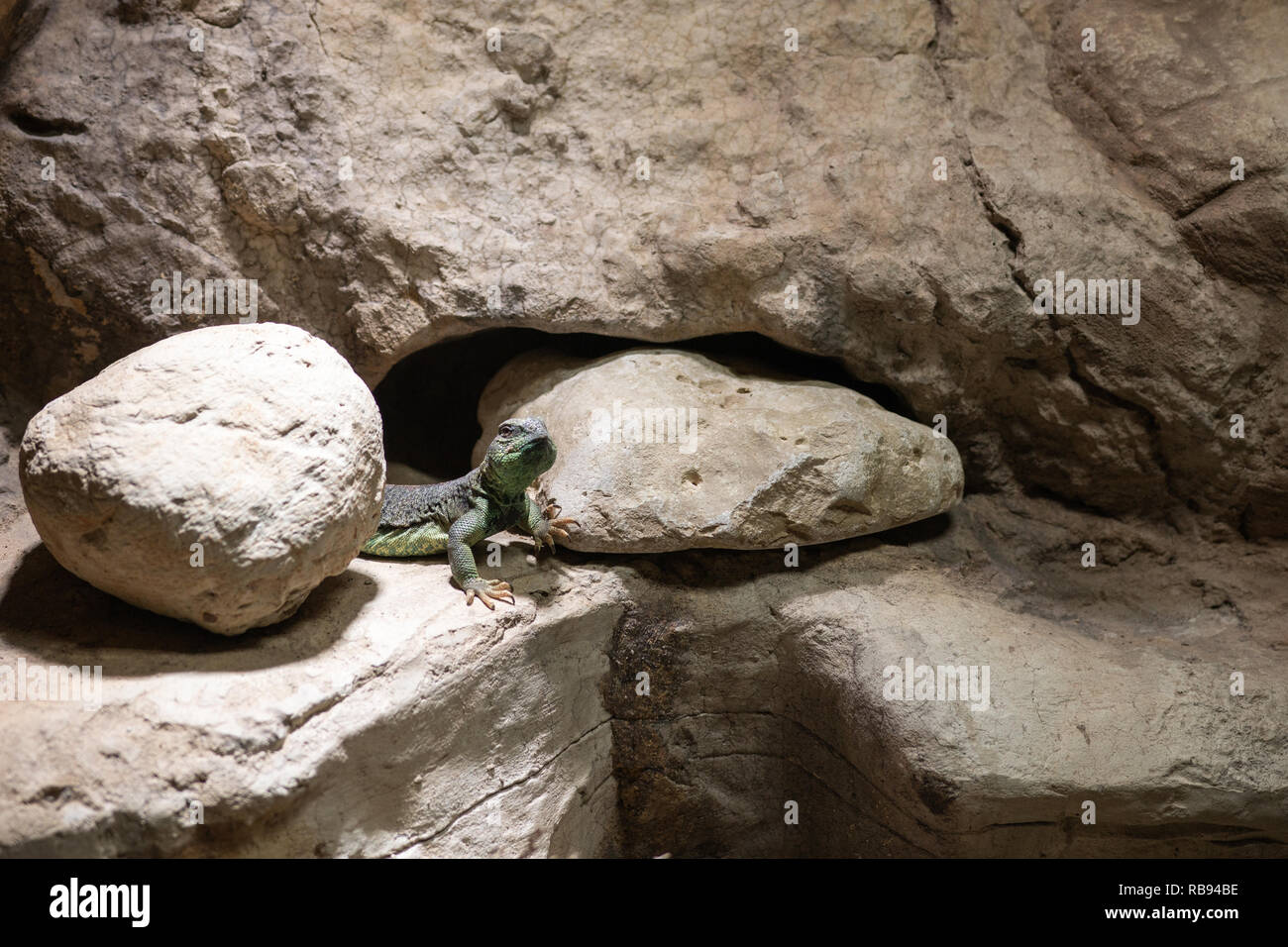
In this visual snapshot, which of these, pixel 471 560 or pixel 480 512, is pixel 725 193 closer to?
pixel 480 512

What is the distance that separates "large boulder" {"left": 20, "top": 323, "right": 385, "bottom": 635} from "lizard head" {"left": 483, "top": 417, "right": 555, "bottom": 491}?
72 cm

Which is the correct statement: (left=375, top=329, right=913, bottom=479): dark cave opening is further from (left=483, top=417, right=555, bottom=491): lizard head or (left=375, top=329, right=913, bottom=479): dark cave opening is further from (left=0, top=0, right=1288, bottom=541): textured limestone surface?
(left=483, top=417, right=555, bottom=491): lizard head

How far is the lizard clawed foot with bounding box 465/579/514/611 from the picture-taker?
4.12m

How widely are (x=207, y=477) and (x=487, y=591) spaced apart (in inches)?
49.9

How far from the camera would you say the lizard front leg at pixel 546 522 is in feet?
14.5

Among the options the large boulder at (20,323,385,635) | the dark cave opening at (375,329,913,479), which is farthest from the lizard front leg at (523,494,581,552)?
the dark cave opening at (375,329,913,479)

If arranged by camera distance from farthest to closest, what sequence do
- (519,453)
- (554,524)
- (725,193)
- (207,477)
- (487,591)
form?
(725,193) → (554,524) → (519,453) → (487,591) → (207,477)

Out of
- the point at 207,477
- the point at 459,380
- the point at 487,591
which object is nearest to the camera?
the point at 207,477

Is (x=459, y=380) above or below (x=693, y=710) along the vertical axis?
above

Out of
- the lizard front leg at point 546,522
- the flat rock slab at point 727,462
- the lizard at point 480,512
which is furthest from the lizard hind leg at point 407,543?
the flat rock slab at point 727,462

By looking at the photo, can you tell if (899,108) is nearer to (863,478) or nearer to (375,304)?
(863,478)

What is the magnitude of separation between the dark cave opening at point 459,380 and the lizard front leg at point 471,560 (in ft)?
4.01

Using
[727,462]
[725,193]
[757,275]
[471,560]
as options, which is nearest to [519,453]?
[471,560]

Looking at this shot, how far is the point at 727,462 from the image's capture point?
4445mm
